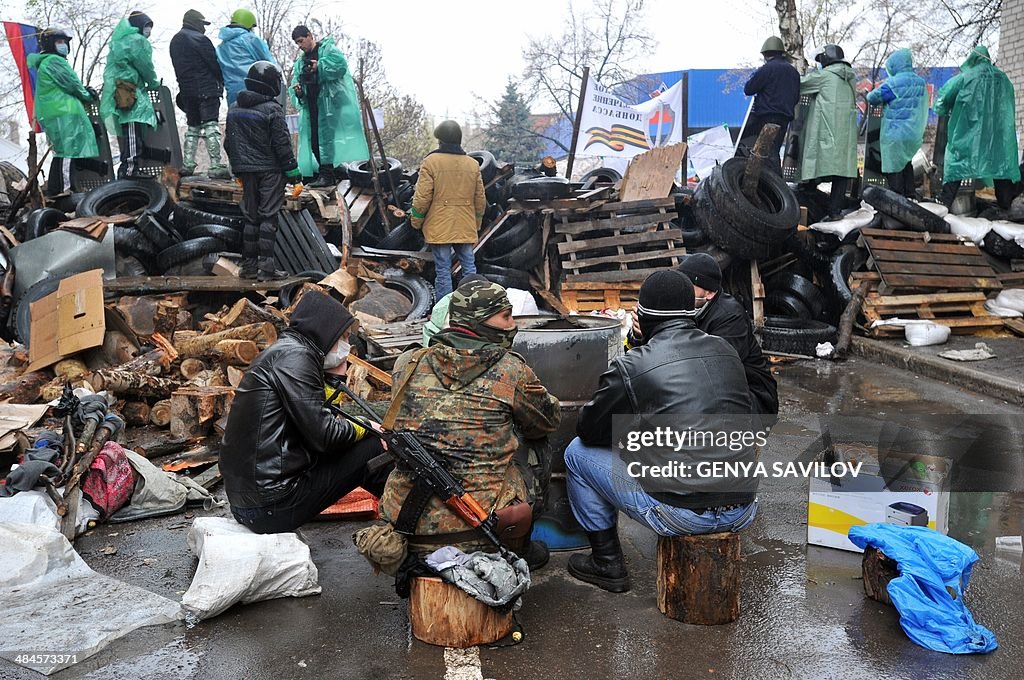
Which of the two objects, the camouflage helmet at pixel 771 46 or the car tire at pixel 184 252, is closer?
the car tire at pixel 184 252

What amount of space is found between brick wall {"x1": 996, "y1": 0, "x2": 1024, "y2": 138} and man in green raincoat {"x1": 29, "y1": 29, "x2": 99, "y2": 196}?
17.8 metres

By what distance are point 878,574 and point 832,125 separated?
903 centimetres

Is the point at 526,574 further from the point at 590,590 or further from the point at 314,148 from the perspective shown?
the point at 314,148

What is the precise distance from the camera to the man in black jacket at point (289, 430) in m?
3.68

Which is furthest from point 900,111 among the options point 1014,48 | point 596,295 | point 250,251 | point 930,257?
point 250,251

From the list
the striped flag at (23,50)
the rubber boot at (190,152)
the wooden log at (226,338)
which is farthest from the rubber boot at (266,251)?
the striped flag at (23,50)

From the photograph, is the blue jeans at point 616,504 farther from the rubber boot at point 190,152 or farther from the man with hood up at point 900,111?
the man with hood up at point 900,111

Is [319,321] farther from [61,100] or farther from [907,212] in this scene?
[61,100]

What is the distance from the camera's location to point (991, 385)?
699 centimetres

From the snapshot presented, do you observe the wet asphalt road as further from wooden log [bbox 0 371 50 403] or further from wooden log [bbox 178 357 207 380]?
wooden log [bbox 0 371 50 403]

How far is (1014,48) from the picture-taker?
55.5ft

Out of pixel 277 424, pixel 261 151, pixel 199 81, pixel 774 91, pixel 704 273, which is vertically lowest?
pixel 277 424

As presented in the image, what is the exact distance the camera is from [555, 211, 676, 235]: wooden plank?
33.2 feet

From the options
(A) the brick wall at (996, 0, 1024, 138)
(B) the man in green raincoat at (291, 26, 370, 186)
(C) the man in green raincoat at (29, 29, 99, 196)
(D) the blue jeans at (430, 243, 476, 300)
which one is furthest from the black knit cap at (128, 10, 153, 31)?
(A) the brick wall at (996, 0, 1024, 138)
